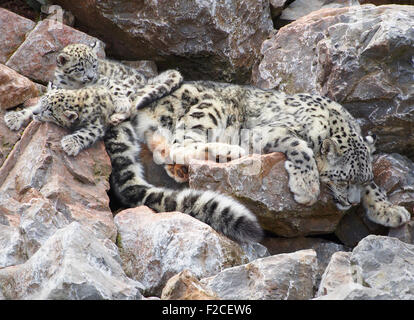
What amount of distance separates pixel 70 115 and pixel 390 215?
3.30 metres

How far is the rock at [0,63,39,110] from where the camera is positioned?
8.06 meters

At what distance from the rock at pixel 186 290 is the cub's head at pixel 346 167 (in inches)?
103

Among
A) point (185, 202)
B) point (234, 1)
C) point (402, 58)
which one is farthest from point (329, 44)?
point (185, 202)

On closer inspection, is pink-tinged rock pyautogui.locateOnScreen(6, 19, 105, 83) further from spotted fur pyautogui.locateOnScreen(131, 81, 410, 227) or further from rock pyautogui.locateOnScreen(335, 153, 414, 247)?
rock pyautogui.locateOnScreen(335, 153, 414, 247)

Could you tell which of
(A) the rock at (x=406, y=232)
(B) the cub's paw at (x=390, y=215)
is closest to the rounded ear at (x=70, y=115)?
(B) the cub's paw at (x=390, y=215)

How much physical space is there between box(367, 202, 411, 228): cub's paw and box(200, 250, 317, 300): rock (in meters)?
2.10

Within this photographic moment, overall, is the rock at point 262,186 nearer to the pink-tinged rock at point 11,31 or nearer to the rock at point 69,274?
the rock at point 69,274

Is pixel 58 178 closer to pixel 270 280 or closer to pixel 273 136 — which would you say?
pixel 273 136

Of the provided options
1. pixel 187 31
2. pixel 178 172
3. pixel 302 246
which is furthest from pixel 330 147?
pixel 187 31

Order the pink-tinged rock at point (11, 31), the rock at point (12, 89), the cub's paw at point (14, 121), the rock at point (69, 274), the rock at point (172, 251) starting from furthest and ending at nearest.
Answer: the pink-tinged rock at point (11, 31) → the rock at point (12, 89) → the cub's paw at point (14, 121) → the rock at point (172, 251) → the rock at point (69, 274)

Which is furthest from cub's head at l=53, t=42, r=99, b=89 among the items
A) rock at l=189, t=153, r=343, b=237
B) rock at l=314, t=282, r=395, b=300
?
rock at l=314, t=282, r=395, b=300

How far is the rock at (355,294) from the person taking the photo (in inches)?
181

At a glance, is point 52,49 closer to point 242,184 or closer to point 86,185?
point 86,185

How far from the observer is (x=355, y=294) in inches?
181
